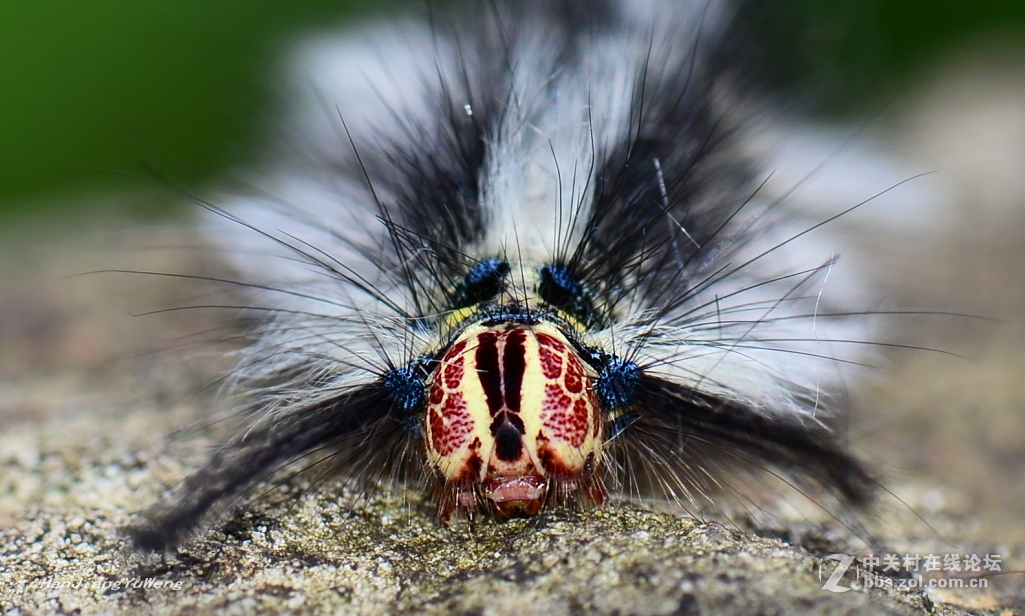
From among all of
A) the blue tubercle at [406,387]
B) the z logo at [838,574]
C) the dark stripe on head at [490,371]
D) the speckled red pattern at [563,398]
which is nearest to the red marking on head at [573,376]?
the speckled red pattern at [563,398]

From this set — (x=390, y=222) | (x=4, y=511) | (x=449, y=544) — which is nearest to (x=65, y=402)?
(x=4, y=511)

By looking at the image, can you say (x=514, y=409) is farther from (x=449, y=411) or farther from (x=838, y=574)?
(x=838, y=574)

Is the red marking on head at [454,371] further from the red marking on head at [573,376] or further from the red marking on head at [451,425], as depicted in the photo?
the red marking on head at [573,376]

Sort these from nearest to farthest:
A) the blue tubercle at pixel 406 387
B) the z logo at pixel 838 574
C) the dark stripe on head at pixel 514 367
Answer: the z logo at pixel 838 574
the dark stripe on head at pixel 514 367
the blue tubercle at pixel 406 387

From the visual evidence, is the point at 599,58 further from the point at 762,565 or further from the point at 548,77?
the point at 762,565

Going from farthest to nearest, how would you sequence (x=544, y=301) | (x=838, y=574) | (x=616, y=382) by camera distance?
(x=544, y=301), (x=616, y=382), (x=838, y=574)

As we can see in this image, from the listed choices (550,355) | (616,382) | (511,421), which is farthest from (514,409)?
(616,382)
